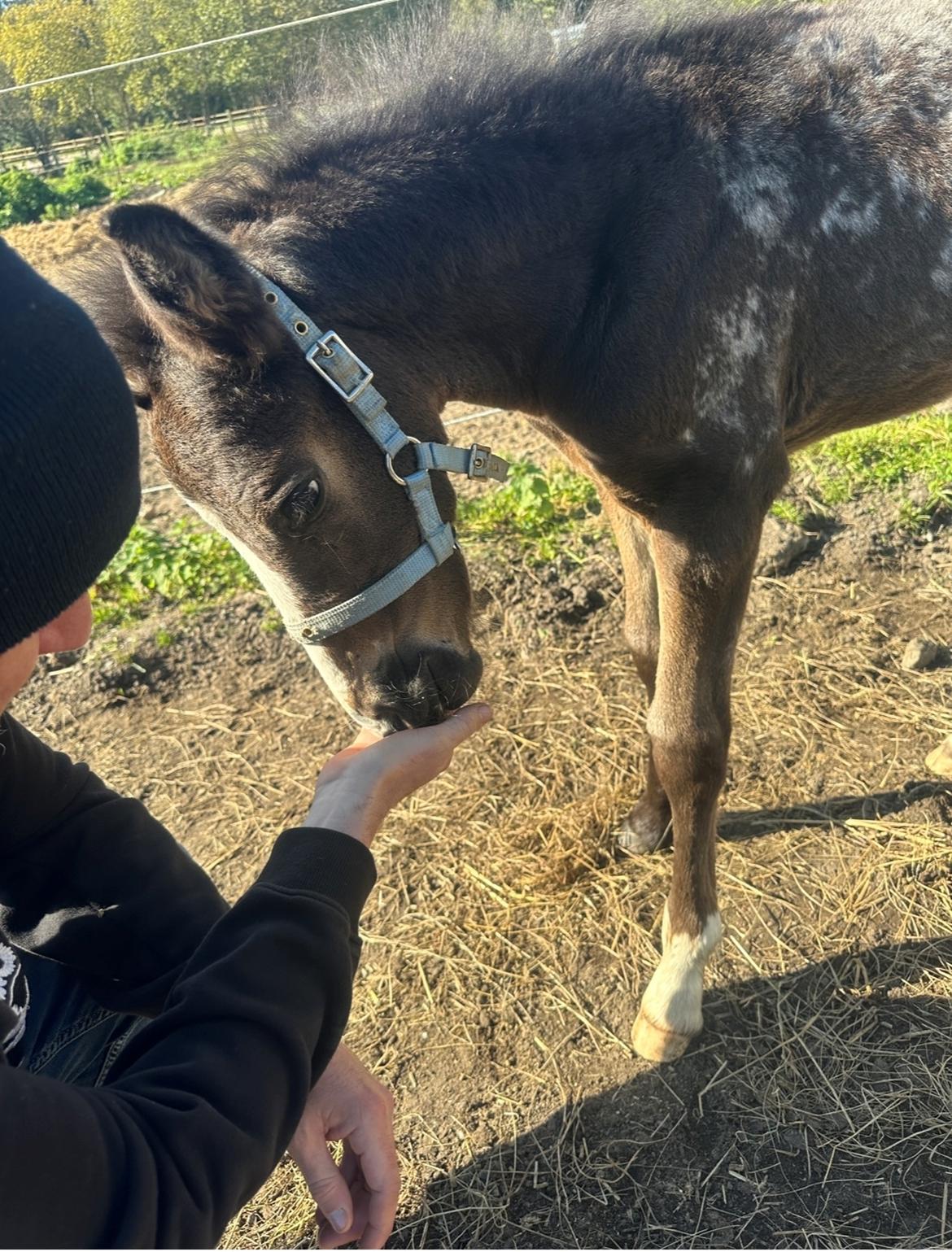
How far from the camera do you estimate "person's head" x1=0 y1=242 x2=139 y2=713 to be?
1018 mm

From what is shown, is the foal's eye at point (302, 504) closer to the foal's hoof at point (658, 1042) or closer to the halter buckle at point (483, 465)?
the halter buckle at point (483, 465)

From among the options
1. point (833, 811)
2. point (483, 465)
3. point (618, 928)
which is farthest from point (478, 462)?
point (833, 811)

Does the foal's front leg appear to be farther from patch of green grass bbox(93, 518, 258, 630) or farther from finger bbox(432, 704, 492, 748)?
patch of green grass bbox(93, 518, 258, 630)

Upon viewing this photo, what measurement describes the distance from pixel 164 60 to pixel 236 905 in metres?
5.58

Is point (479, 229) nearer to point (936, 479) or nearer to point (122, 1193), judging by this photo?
point (122, 1193)

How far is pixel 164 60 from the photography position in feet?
17.0

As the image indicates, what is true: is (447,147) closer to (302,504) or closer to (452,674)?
(302,504)

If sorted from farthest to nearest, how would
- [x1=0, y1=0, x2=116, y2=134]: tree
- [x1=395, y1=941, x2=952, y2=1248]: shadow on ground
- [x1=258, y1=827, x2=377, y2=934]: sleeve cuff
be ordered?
[x1=0, y1=0, x2=116, y2=134]: tree < [x1=395, y1=941, x2=952, y2=1248]: shadow on ground < [x1=258, y1=827, x2=377, y2=934]: sleeve cuff

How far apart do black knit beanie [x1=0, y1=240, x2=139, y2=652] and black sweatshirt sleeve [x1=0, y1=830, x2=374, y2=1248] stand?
1.69ft

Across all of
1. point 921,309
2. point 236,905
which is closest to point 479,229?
point 921,309

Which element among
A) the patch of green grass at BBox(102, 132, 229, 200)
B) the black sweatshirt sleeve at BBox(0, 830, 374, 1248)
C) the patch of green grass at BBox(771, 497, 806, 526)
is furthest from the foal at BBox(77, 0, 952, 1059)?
the patch of green grass at BBox(771, 497, 806, 526)

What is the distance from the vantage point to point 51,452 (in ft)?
3.44

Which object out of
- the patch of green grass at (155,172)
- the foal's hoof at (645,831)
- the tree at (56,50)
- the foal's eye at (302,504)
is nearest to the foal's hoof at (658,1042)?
the foal's hoof at (645,831)

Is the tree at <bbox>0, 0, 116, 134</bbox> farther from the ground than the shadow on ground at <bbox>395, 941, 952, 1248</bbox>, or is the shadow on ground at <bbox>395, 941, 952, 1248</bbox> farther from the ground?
the tree at <bbox>0, 0, 116, 134</bbox>
